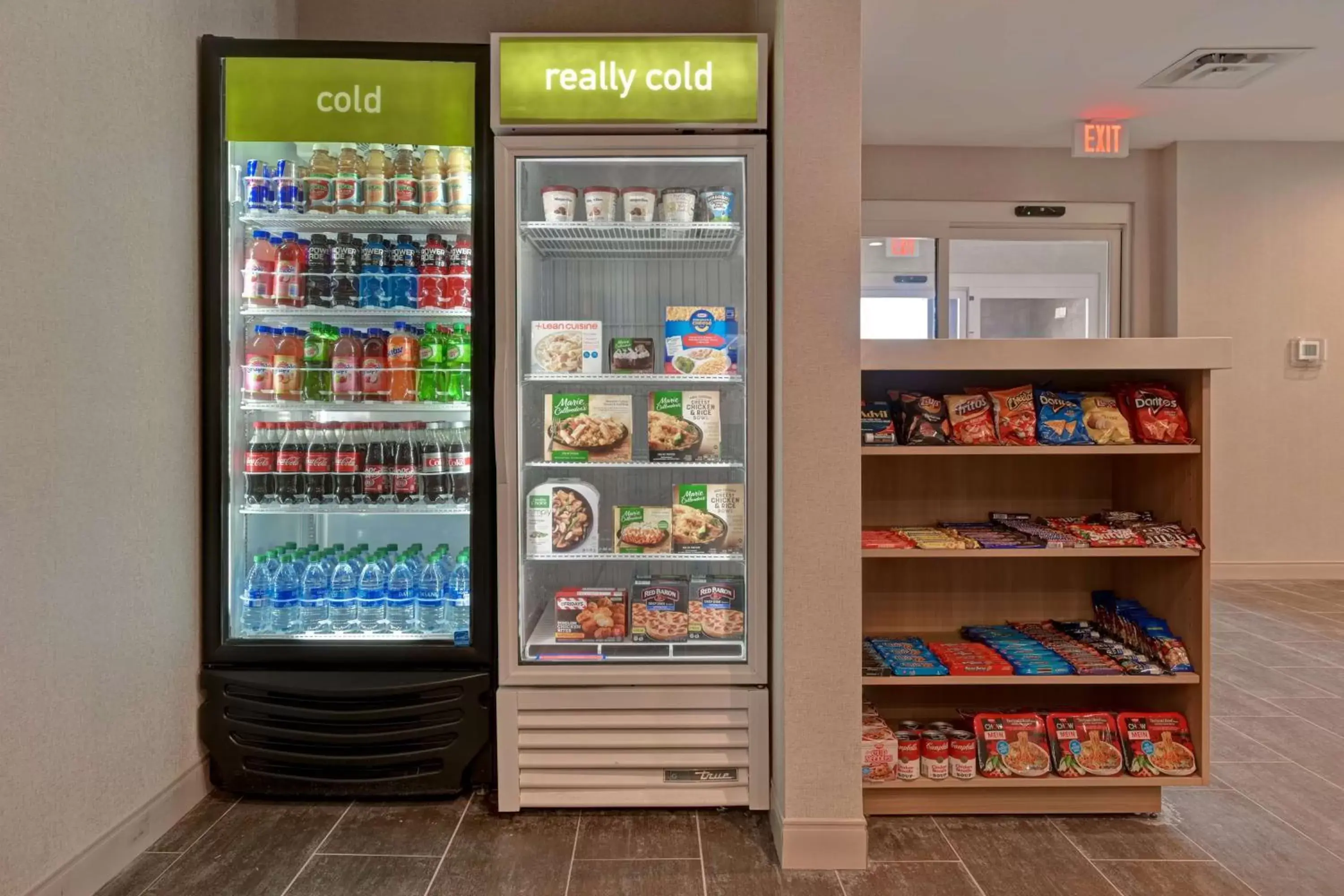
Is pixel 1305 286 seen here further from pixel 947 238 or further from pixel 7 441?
pixel 7 441

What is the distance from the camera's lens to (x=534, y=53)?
2496mm

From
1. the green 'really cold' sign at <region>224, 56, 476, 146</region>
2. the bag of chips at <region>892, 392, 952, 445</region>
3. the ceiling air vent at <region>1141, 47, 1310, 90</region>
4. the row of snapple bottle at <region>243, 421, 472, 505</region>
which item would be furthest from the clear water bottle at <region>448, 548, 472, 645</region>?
the ceiling air vent at <region>1141, 47, 1310, 90</region>

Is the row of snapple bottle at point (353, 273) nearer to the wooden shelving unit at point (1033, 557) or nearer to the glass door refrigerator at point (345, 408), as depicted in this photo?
the glass door refrigerator at point (345, 408)

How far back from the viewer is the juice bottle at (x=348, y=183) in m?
2.76

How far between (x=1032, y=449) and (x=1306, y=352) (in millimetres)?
5356

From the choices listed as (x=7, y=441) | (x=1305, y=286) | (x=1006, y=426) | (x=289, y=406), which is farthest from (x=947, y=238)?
(x=7, y=441)

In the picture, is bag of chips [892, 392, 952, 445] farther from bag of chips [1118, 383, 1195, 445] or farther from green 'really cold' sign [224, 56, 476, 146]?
green 'really cold' sign [224, 56, 476, 146]

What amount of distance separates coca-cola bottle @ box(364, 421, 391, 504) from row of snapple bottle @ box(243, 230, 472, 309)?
463 mm

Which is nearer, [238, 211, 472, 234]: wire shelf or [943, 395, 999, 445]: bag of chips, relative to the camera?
[943, 395, 999, 445]: bag of chips

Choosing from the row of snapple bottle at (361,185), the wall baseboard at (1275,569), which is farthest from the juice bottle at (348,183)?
the wall baseboard at (1275,569)

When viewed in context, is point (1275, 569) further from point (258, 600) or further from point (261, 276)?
point (261, 276)

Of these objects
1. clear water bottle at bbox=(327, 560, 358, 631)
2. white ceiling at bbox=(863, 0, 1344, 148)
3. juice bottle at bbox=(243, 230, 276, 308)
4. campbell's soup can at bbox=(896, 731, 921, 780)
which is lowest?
campbell's soup can at bbox=(896, 731, 921, 780)

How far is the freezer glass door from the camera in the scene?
2631mm

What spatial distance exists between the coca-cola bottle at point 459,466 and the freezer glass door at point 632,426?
0.66 ft
